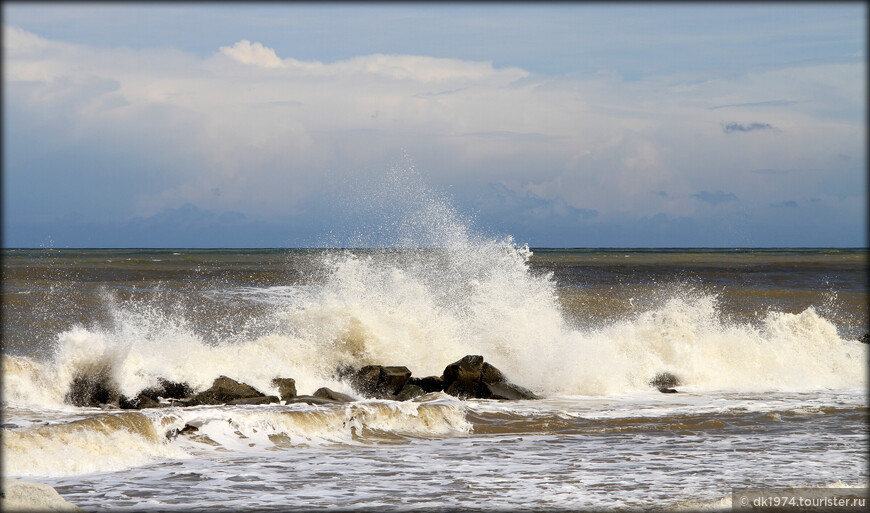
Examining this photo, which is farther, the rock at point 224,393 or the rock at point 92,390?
the rock at point 92,390

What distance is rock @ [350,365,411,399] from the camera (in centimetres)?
1266

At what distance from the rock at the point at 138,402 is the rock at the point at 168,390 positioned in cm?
16

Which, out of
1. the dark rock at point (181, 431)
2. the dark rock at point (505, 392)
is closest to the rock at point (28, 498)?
the dark rock at point (181, 431)

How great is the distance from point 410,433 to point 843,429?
549 centimetres

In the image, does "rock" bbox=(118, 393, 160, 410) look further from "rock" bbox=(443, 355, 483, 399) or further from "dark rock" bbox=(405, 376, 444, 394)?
"rock" bbox=(443, 355, 483, 399)

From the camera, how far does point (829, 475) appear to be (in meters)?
7.48

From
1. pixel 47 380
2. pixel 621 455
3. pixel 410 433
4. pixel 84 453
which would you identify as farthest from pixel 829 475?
pixel 47 380

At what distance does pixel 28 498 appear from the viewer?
5.22 metres

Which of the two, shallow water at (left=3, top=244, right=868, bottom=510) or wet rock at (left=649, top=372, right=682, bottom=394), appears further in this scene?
wet rock at (left=649, top=372, right=682, bottom=394)

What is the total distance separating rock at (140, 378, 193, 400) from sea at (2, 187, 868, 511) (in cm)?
13

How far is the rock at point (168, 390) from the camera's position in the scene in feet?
38.5

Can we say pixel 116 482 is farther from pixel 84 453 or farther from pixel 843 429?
pixel 843 429

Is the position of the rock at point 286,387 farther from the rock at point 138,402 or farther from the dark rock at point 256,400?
the rock at point 138,402

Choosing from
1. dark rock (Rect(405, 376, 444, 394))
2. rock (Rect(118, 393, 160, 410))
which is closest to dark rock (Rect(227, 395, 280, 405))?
rock (Rect(118, 393, 160, 410))
